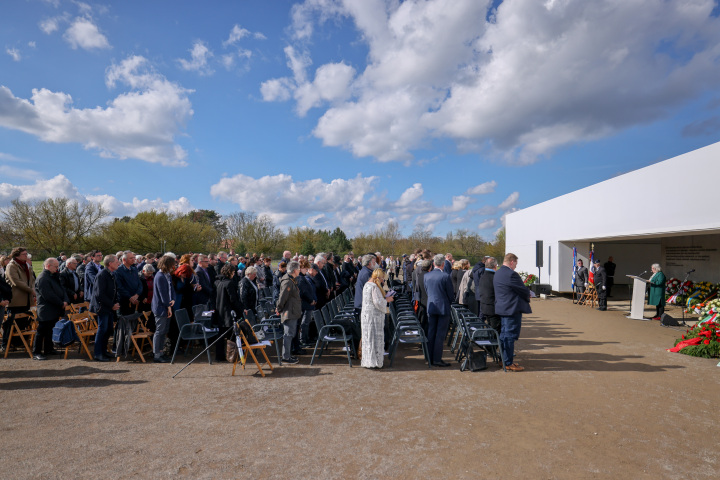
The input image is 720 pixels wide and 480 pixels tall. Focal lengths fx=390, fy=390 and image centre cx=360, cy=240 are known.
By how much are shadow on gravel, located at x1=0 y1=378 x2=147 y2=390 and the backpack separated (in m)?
1.33

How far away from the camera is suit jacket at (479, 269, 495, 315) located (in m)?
6.89

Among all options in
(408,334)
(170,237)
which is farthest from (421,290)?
(170,237)

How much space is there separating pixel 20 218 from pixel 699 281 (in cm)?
4606

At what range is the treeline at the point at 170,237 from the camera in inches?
1341

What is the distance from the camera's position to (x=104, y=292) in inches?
259

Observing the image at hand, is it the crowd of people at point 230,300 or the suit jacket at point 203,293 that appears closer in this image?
the crowd of people at point 230,300

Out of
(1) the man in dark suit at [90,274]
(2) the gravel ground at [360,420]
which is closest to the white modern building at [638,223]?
(2) the gravel ground at [360,420]

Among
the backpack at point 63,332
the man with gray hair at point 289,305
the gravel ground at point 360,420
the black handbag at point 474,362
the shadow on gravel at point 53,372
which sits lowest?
the shadow on gravel at point 53,372

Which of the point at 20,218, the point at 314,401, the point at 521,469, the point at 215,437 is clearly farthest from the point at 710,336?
the point at 20,218

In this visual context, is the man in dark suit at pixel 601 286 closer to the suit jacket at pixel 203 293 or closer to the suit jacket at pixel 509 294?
the suit jacket at pixel 509 294

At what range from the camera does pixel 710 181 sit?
871cm

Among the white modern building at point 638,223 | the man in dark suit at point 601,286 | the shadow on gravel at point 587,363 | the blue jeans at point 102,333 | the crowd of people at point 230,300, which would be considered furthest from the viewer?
the man in dark suit at point 601,286

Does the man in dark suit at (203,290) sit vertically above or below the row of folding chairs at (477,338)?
above

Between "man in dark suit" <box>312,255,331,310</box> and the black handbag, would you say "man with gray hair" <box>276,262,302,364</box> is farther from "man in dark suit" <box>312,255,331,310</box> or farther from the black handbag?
the black handbag
